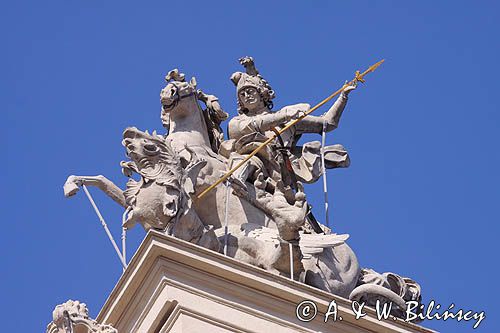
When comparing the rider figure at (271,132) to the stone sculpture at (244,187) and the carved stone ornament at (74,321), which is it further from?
the carved stone ornament at (74,321)

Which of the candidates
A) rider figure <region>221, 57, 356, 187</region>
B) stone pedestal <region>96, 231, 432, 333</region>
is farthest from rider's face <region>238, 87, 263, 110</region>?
stone pedestal <region>96, 231, 432, 333</region>

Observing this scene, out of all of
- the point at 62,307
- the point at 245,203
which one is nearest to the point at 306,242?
the point at 245,203

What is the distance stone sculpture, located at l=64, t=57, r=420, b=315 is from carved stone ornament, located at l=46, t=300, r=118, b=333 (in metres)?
1.55

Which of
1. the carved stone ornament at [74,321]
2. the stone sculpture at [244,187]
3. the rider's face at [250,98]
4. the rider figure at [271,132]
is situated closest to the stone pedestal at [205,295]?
the carved stone ornament at [74,321]

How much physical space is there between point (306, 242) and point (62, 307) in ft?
12.0

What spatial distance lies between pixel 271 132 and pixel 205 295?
4551 millimetres

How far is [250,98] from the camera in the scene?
31625mm

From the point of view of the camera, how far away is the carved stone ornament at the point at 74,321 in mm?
27234

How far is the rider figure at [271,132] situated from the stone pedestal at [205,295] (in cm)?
298

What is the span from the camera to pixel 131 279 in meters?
27.7

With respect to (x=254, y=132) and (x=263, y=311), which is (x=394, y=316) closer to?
(x=263, y=311)

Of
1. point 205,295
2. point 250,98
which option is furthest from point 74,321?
point 250,98

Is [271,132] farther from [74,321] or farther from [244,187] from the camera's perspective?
[74,321]

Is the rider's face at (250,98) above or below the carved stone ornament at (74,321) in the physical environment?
above
